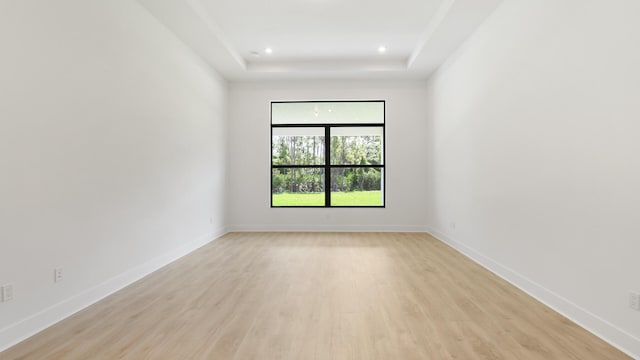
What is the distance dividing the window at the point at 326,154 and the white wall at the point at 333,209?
0.56 ft

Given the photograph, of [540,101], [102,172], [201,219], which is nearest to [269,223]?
[201,219]

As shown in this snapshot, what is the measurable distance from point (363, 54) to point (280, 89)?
5.98 ft

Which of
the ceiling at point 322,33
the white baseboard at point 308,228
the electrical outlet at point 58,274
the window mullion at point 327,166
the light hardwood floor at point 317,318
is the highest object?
the ceiling at point 322,33

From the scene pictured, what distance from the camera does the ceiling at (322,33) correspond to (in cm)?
438

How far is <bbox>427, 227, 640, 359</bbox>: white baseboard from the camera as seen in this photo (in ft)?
7.26

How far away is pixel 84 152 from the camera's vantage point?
3.02 m

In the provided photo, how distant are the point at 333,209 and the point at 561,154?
4.70 metres

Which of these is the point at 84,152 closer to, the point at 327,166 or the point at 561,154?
the point at 561,154

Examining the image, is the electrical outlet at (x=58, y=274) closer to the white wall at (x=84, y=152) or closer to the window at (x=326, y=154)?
the white wall at (x=84, y=152)

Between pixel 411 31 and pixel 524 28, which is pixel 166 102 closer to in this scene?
pixel 411 31

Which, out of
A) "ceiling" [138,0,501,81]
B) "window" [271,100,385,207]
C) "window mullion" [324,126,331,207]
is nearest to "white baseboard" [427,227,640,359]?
"ceiling" [138,0,501,81]

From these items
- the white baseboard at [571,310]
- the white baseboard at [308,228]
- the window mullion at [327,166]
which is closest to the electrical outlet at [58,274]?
the white baseboard at [571,310]

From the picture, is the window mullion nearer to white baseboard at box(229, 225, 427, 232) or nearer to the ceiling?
white baseboard at box(229, 225, 427, 232)

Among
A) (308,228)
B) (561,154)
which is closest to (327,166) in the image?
(308,228)
